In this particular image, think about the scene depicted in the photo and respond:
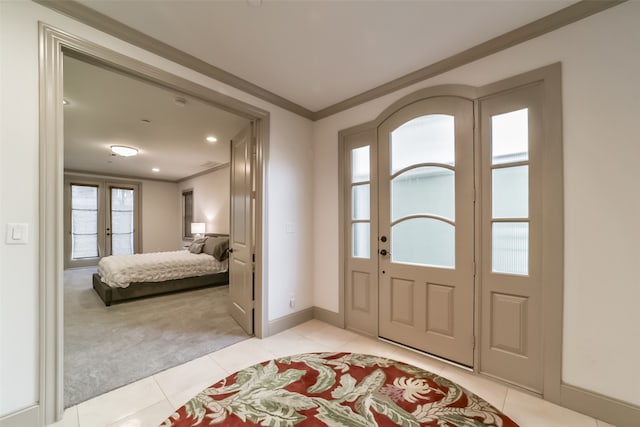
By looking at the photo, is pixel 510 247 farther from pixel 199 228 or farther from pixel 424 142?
pixel 199 228

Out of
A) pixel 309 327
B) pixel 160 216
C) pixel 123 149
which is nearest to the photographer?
pixel 309 327

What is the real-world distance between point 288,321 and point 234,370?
925 mm

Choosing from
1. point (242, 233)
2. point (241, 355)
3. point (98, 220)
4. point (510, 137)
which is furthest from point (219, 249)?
point (510, 137)

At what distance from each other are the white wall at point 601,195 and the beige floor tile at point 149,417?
2721 millimetres

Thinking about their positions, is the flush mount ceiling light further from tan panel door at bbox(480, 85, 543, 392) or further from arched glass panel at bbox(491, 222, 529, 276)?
arched glass panel at bbox(491, 222, 529, 276)

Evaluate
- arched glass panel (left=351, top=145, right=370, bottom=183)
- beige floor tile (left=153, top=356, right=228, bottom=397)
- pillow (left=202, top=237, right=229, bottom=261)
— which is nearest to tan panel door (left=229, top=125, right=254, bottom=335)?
beige floor tile (left=153, top=356, right=228, bottom=397)

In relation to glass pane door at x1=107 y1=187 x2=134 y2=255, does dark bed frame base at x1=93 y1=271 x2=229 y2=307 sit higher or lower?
lower

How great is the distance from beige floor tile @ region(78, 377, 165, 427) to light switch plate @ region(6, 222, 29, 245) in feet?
3.90

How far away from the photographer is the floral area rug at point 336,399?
1.61m

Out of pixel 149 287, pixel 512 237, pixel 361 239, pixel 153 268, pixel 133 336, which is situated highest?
pixel 512 237

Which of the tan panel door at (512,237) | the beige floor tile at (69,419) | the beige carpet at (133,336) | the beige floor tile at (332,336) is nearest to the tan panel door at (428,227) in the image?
the tan panel door at (512,237)

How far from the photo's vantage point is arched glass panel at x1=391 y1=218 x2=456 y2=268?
2.29 m

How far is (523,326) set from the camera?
1.92m

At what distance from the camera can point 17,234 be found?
150cm
